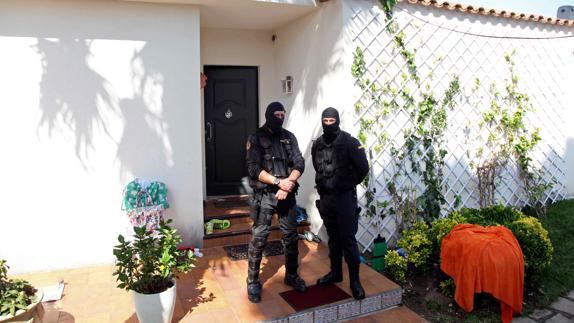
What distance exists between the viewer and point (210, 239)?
4914 millimetres

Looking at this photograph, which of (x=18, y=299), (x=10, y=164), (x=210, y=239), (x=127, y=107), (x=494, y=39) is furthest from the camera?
(x=494, y=39)

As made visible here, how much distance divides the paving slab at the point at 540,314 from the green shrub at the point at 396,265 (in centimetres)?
112

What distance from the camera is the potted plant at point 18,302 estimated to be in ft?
8.82

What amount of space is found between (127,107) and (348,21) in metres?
2.63

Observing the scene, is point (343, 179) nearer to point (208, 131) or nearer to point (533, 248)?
point (533, 248)

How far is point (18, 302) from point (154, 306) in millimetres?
875

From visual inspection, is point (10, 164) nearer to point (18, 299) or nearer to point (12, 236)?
point (12, 236)

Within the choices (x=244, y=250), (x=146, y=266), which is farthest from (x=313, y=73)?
(x=146, y=266)

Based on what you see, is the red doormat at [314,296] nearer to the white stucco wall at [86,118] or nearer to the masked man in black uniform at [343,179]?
the masked man in black uniform at [343,179]

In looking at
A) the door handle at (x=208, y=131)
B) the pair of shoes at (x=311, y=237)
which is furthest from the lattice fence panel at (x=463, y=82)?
the door handle at (x=208, y=131)

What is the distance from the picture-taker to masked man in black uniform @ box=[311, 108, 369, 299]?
11.7ft

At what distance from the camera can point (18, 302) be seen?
9.03 feet

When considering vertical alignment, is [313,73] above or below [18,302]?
above

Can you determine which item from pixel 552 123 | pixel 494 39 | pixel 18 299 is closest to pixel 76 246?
pixel 18 299
